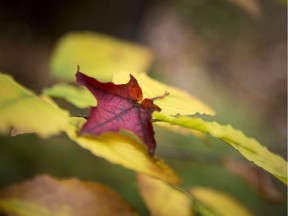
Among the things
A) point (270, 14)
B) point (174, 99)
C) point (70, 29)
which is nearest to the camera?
point (174, 99)

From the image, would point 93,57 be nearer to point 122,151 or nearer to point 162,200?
point 162,200

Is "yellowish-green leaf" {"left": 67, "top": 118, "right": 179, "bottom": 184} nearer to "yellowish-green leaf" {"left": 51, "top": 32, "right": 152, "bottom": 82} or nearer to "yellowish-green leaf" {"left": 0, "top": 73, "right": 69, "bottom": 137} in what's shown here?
"yellowish-green leaf" {"left": 0, "top": 73, "right": 69, "bottom": 137}

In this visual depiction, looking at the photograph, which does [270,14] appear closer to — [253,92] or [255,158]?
[253,92]

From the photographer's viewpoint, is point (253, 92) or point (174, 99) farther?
point (253, 92)

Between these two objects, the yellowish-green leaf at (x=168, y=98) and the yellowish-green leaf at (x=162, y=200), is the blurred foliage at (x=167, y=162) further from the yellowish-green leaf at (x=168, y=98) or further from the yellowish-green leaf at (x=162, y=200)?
the yellowish-green leaf at (x=168, y=98)

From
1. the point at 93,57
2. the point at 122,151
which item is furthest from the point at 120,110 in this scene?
the point at 93,57

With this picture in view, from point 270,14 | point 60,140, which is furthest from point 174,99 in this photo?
point 270,14

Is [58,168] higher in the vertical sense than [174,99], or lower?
lower
